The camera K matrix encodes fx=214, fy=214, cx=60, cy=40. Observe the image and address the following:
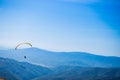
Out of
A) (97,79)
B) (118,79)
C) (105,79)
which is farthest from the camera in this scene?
(97,79)

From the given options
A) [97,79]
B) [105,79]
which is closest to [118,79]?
[105,79]

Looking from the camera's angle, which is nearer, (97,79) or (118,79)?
(118,79)

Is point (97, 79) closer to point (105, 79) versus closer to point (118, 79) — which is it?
point (105, 79)

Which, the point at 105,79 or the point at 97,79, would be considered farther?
the point at 97,79

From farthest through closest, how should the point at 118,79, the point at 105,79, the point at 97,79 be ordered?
the point at 97,79, the point at 105,79, the point at 118,79

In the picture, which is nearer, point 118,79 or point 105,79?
point 118,79
